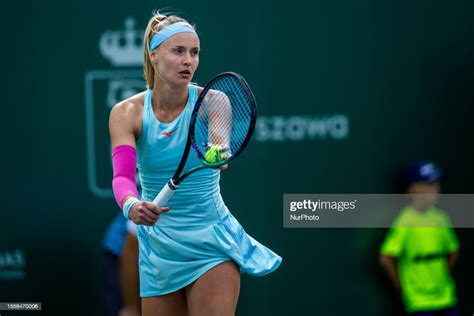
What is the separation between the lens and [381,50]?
17.7ft

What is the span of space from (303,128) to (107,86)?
116 centimetres

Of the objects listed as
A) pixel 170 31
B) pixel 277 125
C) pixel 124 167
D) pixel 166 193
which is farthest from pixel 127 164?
pixel 277 125

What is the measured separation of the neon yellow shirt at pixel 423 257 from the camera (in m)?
5.18

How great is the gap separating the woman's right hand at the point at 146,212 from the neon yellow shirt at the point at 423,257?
99.0 inches

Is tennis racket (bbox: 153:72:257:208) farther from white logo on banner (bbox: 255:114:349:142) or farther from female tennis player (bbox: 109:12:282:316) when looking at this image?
white logo on banner (bbox: 255:114:349:142)

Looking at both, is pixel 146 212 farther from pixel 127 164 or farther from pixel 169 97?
pixel 169 97

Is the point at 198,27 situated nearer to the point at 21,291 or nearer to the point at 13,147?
the point at 13,147

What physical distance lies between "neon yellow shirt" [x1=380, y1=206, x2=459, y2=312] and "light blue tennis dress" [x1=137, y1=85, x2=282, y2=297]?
1967 millimetres

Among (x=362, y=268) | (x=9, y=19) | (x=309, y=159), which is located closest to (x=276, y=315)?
(x=362, y=268)

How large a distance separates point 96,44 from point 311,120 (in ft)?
4.33

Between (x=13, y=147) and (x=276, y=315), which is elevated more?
(x=13, y=147)

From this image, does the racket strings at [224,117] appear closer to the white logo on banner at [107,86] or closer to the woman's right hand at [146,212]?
the woman's right hand at [146,212]

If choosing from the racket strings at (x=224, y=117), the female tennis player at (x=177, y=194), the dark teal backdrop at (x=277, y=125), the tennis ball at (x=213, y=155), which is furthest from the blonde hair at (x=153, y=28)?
the dark teal backdrop at (x=277, y=125)

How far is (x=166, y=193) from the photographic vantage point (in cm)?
313
